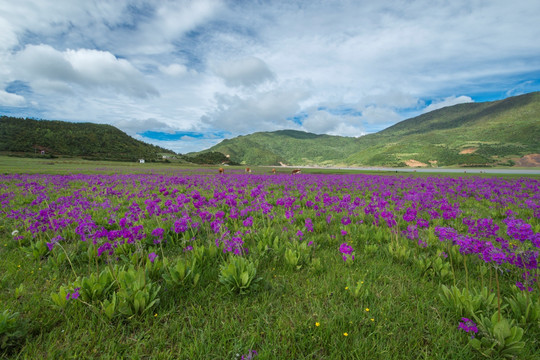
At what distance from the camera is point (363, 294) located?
116 inches

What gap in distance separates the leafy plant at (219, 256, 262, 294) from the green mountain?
126m

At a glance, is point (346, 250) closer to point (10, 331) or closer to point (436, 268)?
point (436, 268)

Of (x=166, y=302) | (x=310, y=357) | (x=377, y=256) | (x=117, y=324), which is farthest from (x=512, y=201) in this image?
(x=117, y=324)

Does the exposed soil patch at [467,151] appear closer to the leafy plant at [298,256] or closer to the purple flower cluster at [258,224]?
the purple flower cluster at [258,224]

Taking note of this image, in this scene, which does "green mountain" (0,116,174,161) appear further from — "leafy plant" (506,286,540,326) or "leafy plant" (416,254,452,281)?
"leafy plant" (506,286,540,326)

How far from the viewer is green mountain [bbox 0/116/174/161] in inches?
4347

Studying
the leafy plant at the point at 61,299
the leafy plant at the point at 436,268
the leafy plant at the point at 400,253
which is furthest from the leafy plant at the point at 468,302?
the leafy plant at the point at 61,299

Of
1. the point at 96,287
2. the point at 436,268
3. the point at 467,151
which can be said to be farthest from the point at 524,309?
the point at 467,151

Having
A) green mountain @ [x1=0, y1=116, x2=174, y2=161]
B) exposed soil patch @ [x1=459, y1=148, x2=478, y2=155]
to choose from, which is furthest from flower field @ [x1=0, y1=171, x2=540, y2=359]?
exposed soil patch @ [x1=459, y1=148, x2=478, y2=155]

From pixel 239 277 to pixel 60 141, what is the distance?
183585 mm

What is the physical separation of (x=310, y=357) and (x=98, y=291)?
273 centimetres

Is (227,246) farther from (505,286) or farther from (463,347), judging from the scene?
(505,286)

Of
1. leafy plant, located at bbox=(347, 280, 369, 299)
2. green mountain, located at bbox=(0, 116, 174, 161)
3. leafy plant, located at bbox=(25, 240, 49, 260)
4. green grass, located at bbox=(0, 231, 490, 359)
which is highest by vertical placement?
green mountain, located at bbox=(0, 116, 174, 161)

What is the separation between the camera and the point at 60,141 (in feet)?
431
